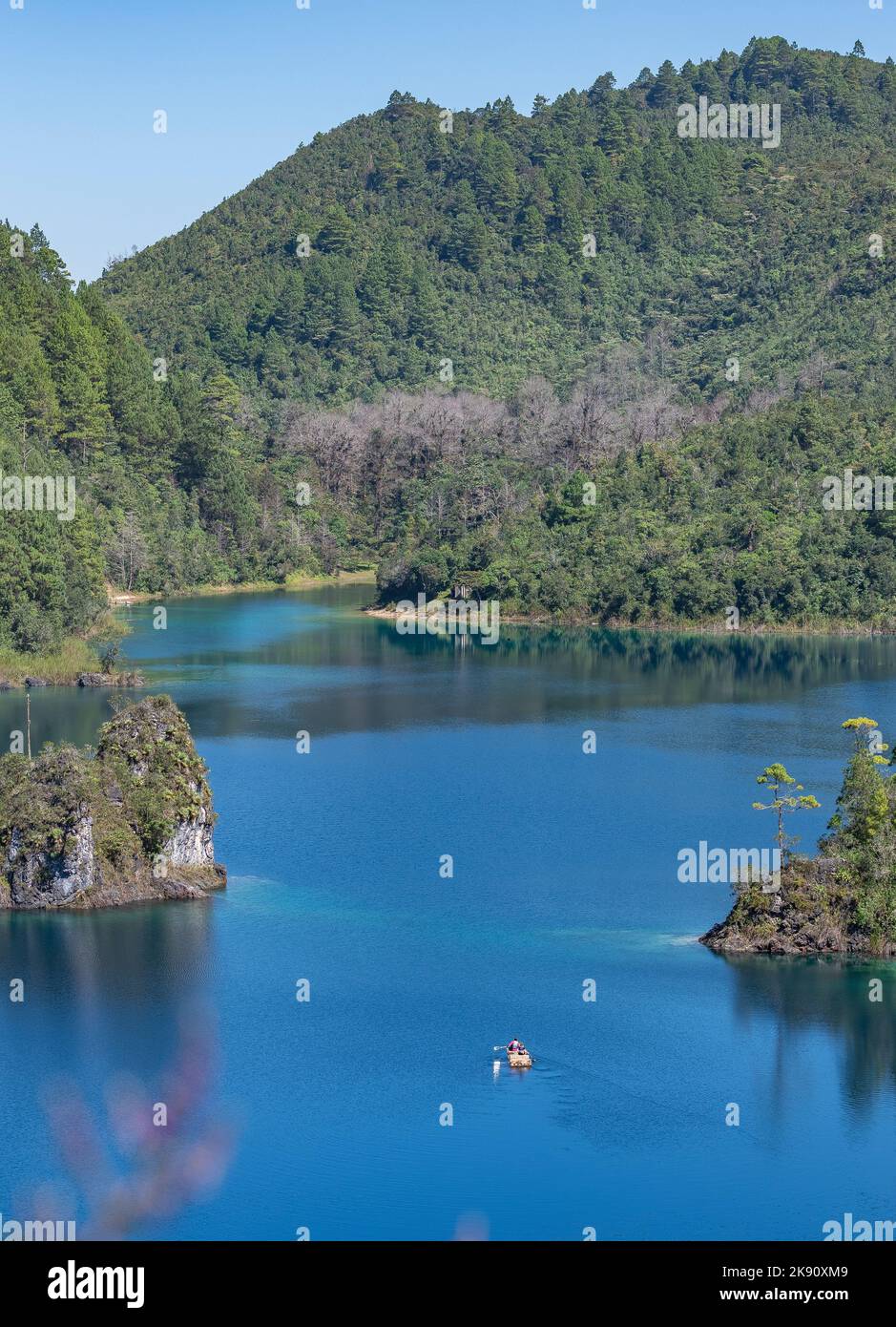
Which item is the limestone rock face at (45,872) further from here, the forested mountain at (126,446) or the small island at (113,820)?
the forested mountain at (126,446)

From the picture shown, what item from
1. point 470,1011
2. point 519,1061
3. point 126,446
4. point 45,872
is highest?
point 126,446

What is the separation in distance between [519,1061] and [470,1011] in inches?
159

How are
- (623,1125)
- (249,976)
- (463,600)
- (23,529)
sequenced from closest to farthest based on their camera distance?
(623,1125), (249,976), (23,529), (463,600)

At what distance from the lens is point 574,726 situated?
9069 cm

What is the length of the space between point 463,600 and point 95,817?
78484 millimetres

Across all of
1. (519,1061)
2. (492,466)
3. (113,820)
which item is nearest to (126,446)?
(492,466)

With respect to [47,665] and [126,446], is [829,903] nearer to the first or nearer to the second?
[47,665]

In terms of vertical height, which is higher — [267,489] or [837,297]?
[837,297]

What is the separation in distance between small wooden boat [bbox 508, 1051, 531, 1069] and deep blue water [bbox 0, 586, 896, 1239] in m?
0.36

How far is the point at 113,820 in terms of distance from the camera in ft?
196

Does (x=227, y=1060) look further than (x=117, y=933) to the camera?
No

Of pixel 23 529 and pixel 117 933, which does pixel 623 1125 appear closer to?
→ pixel 117 933

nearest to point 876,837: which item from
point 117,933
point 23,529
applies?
point 117,933

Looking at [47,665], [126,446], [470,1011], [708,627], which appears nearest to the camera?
[470,1011]
